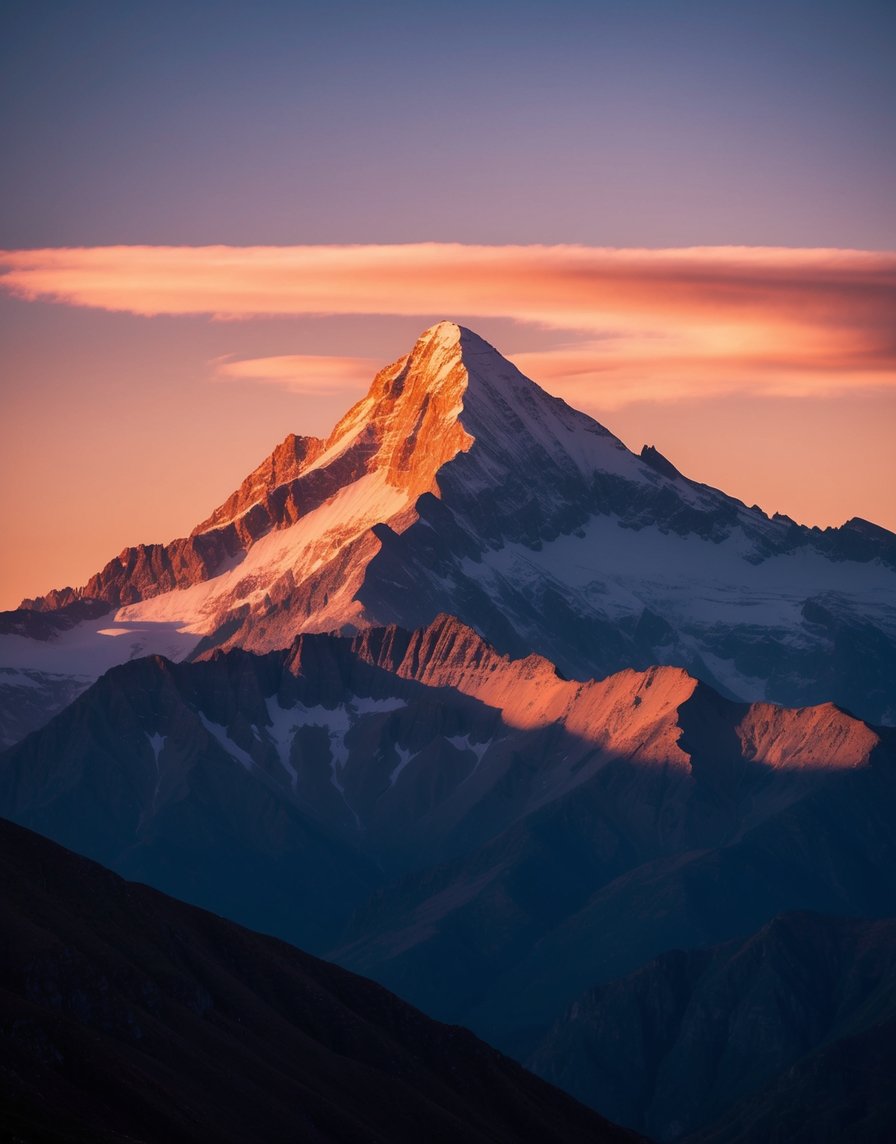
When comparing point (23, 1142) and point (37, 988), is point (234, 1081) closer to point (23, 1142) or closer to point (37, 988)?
point (37, 988)

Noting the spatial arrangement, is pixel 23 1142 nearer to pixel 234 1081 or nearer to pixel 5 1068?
pixel 5 1068

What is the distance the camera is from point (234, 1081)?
198m

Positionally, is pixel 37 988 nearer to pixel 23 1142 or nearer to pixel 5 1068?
pixel 5 1068

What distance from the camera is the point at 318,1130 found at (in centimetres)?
19988

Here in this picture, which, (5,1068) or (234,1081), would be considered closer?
(5,1068)

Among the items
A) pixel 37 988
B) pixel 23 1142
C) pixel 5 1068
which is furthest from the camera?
pixel 37 988

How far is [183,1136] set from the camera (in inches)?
7067

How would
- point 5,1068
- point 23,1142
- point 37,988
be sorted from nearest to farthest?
point 23,1142 → point 5,1068 → point 37,988

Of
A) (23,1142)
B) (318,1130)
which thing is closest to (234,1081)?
(318,1130)

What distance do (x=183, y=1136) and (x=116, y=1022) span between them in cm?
1882

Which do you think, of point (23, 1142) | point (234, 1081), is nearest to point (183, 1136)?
point (234, 1081)

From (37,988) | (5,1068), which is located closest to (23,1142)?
(5,1068)

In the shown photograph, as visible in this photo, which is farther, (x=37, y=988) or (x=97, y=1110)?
(x=37, y=988)

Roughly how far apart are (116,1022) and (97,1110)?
20.6 m
